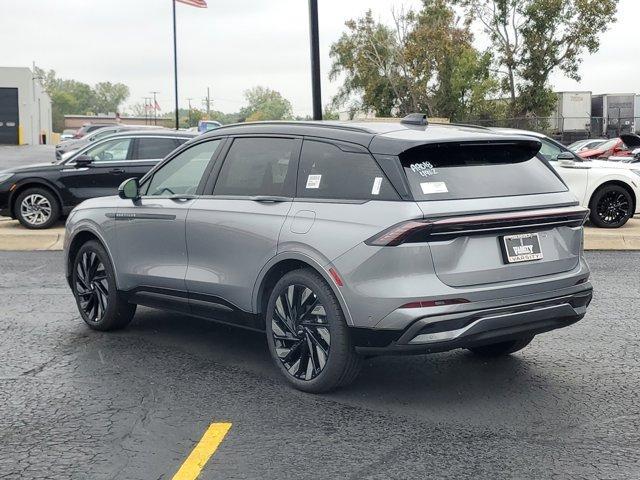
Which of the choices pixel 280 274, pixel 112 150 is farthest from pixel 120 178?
pixel 280 274

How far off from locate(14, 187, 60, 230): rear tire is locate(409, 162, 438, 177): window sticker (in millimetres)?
11095

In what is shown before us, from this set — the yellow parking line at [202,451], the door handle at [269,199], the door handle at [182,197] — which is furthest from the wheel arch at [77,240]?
the yellow parking line at [202,451]

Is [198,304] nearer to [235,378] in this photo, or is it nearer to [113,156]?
[235,378]

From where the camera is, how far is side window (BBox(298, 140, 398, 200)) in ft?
17.1

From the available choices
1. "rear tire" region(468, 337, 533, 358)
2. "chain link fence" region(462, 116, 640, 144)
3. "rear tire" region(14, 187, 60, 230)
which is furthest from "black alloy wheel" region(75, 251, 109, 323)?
"chain link fence" region(462, 116, 640, 144)

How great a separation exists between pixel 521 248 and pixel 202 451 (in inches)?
89.5

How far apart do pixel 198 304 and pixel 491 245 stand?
2304mm

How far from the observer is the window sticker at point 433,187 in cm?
511

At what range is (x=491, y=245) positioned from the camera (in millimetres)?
5129

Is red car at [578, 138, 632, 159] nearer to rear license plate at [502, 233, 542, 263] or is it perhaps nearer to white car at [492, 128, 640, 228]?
white car at [492, 128, 640, 228]

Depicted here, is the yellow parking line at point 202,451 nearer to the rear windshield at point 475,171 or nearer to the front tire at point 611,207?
the rear windshield at point 475,171

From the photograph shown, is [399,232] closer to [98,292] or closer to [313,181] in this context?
[313,181]

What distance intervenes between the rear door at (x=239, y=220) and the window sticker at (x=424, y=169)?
36.4 inches

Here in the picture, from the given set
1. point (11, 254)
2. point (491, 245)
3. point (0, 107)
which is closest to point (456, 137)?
point (491, 245)
